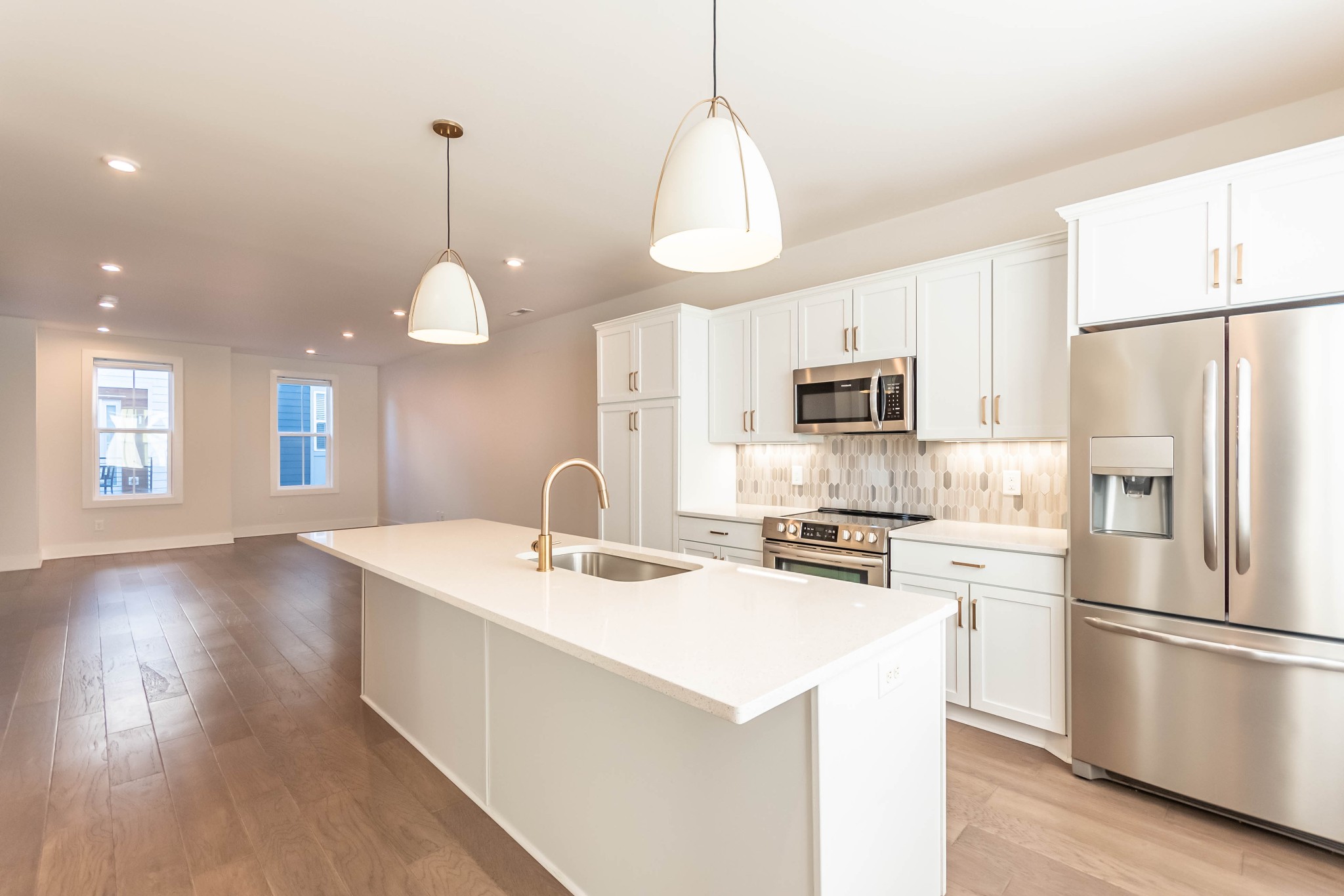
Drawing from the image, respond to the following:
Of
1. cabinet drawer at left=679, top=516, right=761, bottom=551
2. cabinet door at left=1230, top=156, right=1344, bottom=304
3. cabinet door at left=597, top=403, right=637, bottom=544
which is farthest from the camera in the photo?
cabinet door at left=597, top=403, right=637, bottom=544

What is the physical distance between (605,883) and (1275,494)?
235 centimetres

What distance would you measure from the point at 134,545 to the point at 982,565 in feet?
29.8

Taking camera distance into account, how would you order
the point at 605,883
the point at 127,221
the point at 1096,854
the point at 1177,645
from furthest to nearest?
the point at 127,221, the point at 1177,645, the point at 1096,854, the point at 605,883

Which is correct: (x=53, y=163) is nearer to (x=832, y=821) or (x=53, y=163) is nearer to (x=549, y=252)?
(x=549, y=252)

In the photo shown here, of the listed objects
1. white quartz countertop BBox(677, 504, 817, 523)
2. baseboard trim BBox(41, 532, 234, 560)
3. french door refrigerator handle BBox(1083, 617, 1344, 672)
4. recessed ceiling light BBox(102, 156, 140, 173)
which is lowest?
baseboard trim BBox(41, 532, 234, 560)

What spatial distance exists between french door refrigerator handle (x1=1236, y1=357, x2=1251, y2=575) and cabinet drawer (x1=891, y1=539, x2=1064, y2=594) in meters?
0.57

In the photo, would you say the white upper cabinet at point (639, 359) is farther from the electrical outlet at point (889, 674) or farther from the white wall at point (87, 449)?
the white wall at point (87, 449)

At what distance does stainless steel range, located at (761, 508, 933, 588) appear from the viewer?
305 centimetres

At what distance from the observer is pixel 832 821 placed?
1279 mm

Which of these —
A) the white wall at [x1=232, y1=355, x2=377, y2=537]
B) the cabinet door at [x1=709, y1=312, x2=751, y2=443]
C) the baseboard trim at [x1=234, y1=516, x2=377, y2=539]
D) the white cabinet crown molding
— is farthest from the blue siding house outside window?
the white cabinet crown molding

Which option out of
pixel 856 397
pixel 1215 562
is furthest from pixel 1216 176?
pixel 856 397

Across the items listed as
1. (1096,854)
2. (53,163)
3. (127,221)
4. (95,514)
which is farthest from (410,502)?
→ (1096,854)

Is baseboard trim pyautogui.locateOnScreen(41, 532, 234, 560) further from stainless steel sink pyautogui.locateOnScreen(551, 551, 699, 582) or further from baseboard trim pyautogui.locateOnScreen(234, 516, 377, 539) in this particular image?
stainless steel sink pyautogui.locateOnScreen(551, 551, 699, 582)

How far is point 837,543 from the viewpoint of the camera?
3.19 metres
